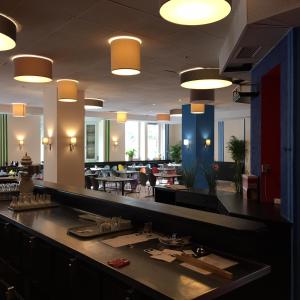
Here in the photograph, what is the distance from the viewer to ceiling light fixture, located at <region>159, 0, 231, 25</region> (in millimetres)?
2002

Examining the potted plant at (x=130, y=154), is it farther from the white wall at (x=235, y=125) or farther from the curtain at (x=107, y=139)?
the white wall at (x=235, y=125)

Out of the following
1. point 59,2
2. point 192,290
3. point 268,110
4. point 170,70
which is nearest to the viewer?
point 192,290

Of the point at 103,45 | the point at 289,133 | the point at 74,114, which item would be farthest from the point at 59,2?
the point at 74,114

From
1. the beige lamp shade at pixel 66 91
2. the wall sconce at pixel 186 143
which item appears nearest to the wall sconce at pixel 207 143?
the wall sconce at pixel 186 143

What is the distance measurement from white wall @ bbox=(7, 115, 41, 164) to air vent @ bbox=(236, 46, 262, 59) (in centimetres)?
1118

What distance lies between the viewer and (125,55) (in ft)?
13.8

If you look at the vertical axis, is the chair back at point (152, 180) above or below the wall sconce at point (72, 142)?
below

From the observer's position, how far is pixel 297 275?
298 centimetres

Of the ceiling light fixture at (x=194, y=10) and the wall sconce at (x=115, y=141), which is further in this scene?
the wall sconce at (x=115, y=141)

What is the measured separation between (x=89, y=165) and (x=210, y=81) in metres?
10.1

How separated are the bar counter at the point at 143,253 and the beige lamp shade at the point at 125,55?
165 cm

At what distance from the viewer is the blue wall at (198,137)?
34.7ft

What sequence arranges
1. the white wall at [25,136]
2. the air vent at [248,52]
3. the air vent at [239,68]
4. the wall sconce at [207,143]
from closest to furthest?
the air vent at [248,52] → the air vent at [239,68] → the wall sconce at [207,143] → the white wall at [25,136]

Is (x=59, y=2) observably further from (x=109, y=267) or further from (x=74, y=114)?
(x=74, y=114)
